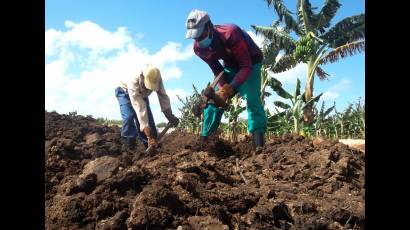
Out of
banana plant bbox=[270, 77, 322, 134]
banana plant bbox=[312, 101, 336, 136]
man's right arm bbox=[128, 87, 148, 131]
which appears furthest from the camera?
banana plant bbox=[312, 101, 336, 136]

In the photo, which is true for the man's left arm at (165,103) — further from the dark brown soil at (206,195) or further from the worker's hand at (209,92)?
the dark brown soil at (206,195)

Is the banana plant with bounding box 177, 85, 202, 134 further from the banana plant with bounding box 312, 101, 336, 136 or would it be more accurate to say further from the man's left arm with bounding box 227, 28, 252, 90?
the man's left arm with bounding box 227, 28, 252, 90

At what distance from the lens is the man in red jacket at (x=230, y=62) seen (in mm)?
4000

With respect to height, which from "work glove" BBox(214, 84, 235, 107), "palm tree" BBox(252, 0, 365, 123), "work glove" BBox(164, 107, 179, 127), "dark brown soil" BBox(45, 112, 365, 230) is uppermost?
"palm tree" BBox(252, 0, 365, 123)

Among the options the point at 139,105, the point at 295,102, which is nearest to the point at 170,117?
the point at 139,105

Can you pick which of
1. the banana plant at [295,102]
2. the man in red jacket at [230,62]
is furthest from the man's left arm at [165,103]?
the banana plant at [295,102]

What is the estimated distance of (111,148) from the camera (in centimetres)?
527

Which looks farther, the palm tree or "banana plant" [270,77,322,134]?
the palm tree

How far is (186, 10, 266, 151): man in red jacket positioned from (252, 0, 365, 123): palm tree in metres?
7.52

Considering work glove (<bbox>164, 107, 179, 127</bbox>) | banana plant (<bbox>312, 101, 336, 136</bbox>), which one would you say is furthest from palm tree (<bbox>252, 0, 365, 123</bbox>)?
work glove (<bbox>164, 107, 179, 127</bbox>)

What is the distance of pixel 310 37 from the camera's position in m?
12.1

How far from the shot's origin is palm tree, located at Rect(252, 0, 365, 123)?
39.1 ft
